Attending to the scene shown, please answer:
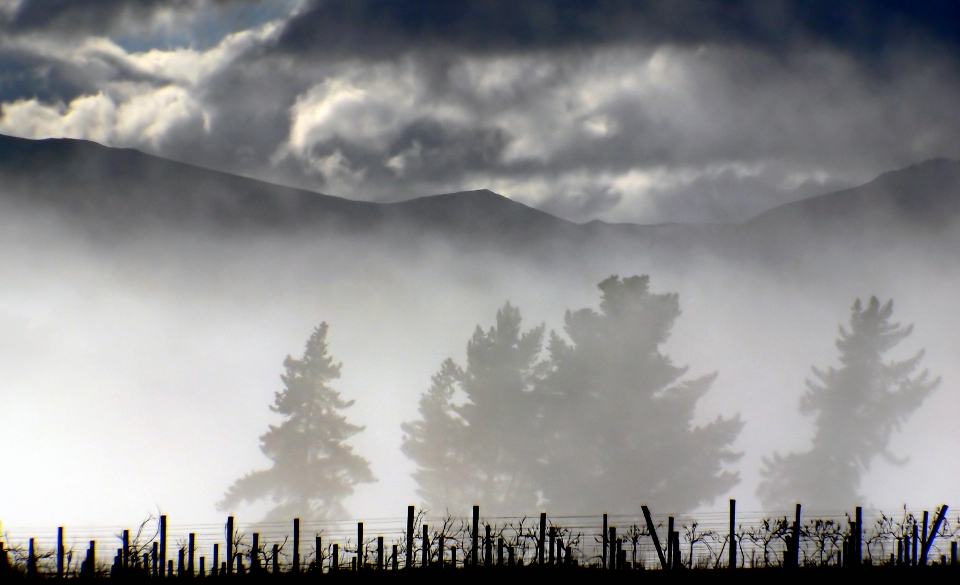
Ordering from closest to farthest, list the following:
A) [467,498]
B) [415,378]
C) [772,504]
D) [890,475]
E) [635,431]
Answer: [635,431] → [467,498] → [772,504] → [890,475] → [415,378]

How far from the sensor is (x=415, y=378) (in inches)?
7613

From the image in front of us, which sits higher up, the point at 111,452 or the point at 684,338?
the point at 684,338

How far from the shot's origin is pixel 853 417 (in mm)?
67188

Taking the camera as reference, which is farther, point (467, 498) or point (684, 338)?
point (684, 338)

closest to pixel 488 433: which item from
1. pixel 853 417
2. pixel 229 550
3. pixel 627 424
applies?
pixel 627 424

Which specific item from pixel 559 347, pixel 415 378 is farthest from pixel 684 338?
pixel 559 347

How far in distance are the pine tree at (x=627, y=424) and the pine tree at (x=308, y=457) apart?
46.9ft

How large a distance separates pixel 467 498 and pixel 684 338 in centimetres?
11427

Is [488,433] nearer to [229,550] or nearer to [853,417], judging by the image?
[853,417]

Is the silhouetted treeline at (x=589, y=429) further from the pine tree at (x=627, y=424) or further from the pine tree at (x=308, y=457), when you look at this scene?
the pine tree at (x=308, y=457)

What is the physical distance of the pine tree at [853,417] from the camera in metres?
66.4

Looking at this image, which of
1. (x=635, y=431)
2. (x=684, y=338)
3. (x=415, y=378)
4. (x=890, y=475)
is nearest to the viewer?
(x=635, y=431)

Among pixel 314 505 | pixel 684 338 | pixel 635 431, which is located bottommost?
pixel 314 505

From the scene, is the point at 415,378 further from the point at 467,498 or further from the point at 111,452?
the point at 467,498
